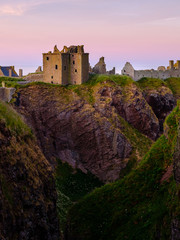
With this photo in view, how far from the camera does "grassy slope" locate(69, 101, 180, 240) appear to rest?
34.2 meters

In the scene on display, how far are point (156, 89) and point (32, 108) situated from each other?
3062cm

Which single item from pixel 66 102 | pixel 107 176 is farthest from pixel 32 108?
pixel 107 176

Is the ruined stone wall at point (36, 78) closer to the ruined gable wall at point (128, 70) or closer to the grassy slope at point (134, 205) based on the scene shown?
the ruined gable wall at point (128, 70)

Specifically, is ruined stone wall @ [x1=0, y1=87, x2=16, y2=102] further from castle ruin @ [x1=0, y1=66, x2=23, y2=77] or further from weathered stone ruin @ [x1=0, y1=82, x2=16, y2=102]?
castle ruin @ [x1=0, y1=66, x2=23, y2=77]

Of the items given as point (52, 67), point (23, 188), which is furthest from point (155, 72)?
point (23, 188)

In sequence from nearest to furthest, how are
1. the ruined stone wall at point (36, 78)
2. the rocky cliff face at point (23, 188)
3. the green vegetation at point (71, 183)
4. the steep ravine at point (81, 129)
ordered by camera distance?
the rocky cliff face at point (23, 188) < the green vegetation at point (71, 183) < the steep ravine at point (81, 129) < the ruined stone wall at point (36, 78)

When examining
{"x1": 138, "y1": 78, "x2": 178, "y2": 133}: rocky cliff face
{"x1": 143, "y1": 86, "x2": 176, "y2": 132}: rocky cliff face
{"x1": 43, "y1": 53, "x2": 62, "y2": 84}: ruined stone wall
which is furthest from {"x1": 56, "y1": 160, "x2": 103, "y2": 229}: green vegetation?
{"x1": 143, "y1": 86, "x2": 176, "y2": 132}: rocky cliff face

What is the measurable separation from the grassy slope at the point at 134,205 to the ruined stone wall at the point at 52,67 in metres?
37.0

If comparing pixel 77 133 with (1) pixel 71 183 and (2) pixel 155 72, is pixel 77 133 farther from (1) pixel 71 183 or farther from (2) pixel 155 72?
(2) pixel 155 72

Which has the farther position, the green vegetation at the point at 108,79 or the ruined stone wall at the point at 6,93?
the green vegetation at the point at 108,79

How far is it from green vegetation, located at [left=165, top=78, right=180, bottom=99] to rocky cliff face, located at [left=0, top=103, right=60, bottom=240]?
72.4 metres

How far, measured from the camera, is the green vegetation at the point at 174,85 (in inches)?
3900

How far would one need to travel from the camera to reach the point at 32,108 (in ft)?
238

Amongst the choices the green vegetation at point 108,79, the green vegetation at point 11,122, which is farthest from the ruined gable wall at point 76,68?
the green vegetation at point 11,122
